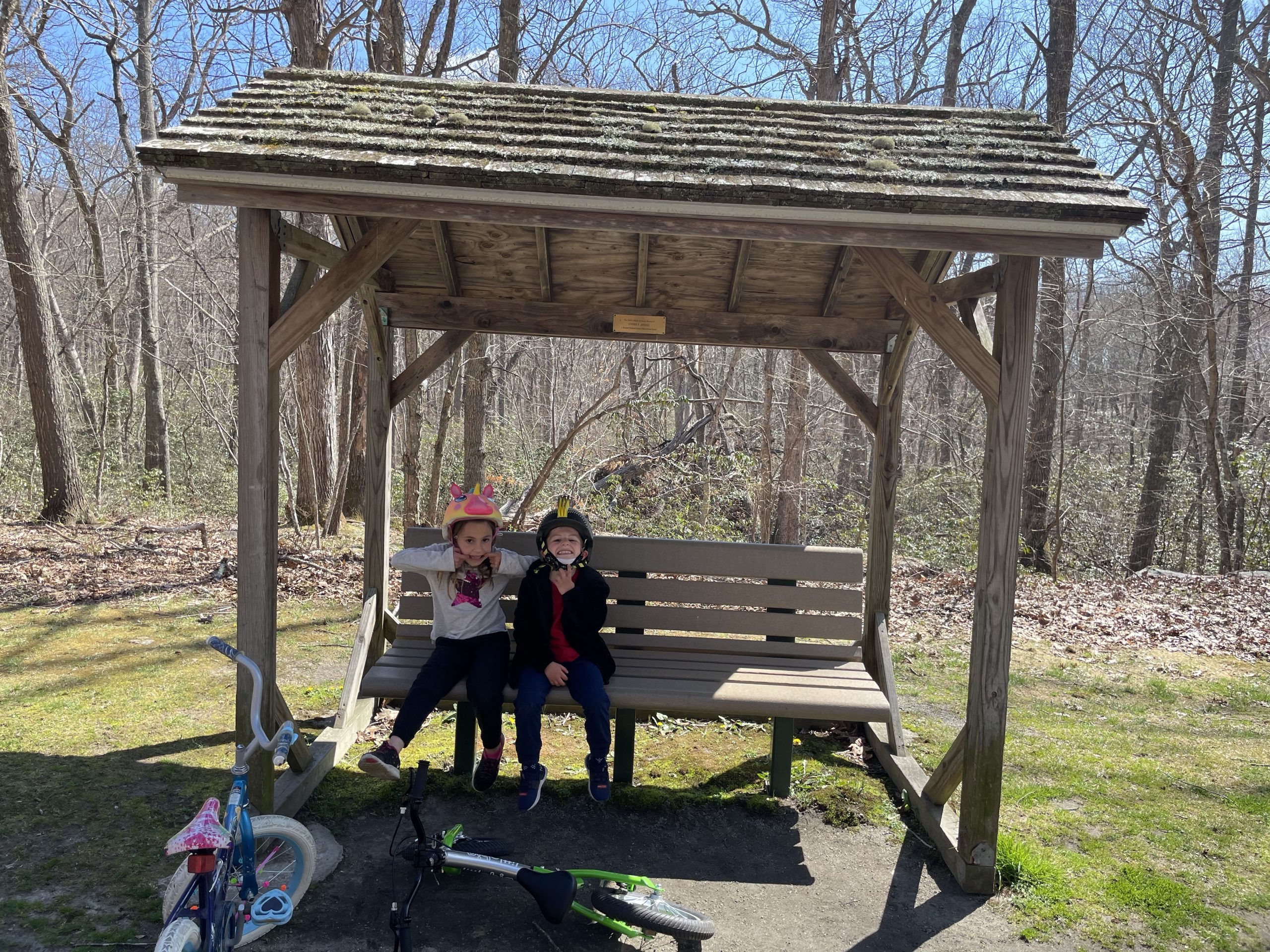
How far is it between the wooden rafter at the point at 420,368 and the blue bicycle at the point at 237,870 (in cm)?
280

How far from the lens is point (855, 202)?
3553 mm

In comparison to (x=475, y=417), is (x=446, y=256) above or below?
above

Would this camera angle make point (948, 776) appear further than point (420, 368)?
No

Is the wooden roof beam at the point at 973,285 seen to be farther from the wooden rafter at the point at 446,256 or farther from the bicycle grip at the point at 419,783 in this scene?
the bicycle grip at the point at 419,783

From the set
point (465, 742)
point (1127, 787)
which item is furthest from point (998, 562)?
point (465, 742)

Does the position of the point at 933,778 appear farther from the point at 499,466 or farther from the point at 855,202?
the point at 499,466

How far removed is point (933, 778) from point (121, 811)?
3850 mm

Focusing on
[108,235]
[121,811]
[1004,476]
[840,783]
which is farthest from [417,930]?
[108,235]

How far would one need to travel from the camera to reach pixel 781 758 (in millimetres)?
4660

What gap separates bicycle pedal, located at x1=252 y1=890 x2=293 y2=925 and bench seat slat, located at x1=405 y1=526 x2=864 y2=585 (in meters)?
2.34

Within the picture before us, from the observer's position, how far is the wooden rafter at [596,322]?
546 centimetres

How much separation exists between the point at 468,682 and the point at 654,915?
149 cm

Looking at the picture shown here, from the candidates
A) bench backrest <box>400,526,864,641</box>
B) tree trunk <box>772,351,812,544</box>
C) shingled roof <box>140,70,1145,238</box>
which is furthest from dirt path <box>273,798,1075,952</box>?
tree trunk <box>772,351,812,544</box>

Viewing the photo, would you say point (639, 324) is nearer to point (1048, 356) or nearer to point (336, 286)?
point (336, 286)
